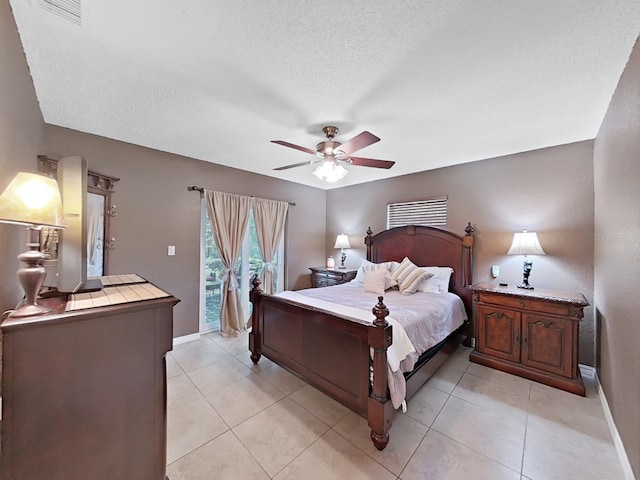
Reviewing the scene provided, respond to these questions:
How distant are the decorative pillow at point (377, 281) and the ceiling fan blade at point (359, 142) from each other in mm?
1693

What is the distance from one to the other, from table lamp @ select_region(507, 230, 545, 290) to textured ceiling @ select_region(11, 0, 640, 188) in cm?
106

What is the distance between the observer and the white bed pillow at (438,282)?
3.31 metres

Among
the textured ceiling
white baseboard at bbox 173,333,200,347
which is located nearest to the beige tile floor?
white baseboard at bbox 173,333,200,347

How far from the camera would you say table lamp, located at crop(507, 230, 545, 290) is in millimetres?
2800

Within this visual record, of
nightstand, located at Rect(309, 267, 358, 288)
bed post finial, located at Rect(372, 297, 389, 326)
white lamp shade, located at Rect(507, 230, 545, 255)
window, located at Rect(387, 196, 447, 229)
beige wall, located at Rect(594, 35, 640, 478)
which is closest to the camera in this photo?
beige wall, located at Rect(594, 35, 640, 478)

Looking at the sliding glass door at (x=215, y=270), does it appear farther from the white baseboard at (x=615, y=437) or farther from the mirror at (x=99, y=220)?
the white baseboard at (x=615, y=437)

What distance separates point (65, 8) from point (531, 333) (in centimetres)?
425

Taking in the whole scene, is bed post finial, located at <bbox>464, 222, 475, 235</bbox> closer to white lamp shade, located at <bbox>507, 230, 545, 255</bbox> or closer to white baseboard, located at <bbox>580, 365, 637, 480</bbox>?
white lamp shade, located at <bbox>507, 230, 545, 255</bbox>

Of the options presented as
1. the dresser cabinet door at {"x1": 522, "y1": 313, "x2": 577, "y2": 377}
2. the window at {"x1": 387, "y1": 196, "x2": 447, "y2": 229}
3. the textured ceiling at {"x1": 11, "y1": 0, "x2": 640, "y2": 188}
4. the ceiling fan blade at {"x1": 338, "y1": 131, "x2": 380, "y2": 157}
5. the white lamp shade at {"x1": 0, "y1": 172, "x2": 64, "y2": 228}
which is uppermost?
the textured ceiling at {"x1": 11, "y1": 0, "x2": 640, "y2": 188}

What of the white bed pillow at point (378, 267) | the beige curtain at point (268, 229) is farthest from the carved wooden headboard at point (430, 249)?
the beige curtain at point (268, 229)

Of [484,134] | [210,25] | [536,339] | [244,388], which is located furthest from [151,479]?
[484,134]

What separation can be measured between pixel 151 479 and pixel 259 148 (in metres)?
2.95

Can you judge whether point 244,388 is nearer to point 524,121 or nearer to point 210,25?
point 210,25

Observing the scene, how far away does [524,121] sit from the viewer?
2.36 meters
